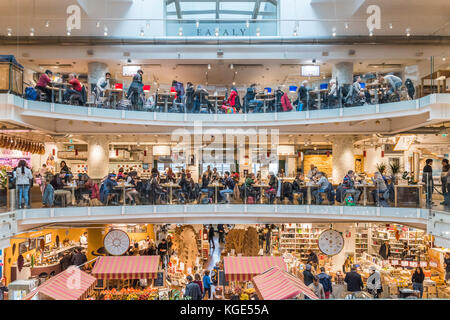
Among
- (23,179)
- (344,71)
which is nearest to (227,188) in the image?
(23,179)

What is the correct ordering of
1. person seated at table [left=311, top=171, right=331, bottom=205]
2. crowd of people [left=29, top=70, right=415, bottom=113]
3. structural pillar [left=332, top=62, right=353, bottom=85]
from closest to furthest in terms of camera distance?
person seated at table [left=311, top=171, right=331, bottom=205]
crowd of people [left=29, top=70, right=415, bottom=113]
structural pillar [left=332, top=62, right=353, bottom=85]

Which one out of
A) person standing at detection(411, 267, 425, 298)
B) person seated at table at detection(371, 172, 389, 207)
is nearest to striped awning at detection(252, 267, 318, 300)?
person seated at table at detection(371, 172, 389, 207)

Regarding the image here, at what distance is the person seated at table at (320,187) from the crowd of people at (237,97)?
2.43 m

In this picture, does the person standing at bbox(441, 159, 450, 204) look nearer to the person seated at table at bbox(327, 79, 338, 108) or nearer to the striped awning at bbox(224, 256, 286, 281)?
the person seated at table at bbox(327, 79, 338, 108)

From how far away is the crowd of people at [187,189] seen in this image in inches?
373

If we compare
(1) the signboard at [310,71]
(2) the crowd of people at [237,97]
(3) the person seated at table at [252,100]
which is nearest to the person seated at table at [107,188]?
(2) the crowd of people at [237,97]

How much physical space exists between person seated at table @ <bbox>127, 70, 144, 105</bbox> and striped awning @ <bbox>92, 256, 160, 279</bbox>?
5.07m

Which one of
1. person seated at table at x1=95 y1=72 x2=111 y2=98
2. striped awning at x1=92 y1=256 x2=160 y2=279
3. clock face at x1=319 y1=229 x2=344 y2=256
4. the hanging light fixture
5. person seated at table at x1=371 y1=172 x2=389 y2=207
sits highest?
the hanging light fixture

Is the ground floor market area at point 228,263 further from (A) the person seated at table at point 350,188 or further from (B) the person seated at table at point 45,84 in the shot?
(B) the person seated at table at point 45,84

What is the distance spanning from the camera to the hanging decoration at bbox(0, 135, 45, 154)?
1072cm

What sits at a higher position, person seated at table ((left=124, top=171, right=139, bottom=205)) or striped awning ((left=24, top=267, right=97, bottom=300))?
person seated at table ((left=124, top=171, right=139, bottom=205))

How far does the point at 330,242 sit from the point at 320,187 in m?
2.14

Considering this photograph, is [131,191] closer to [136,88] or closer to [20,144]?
[136,88]
